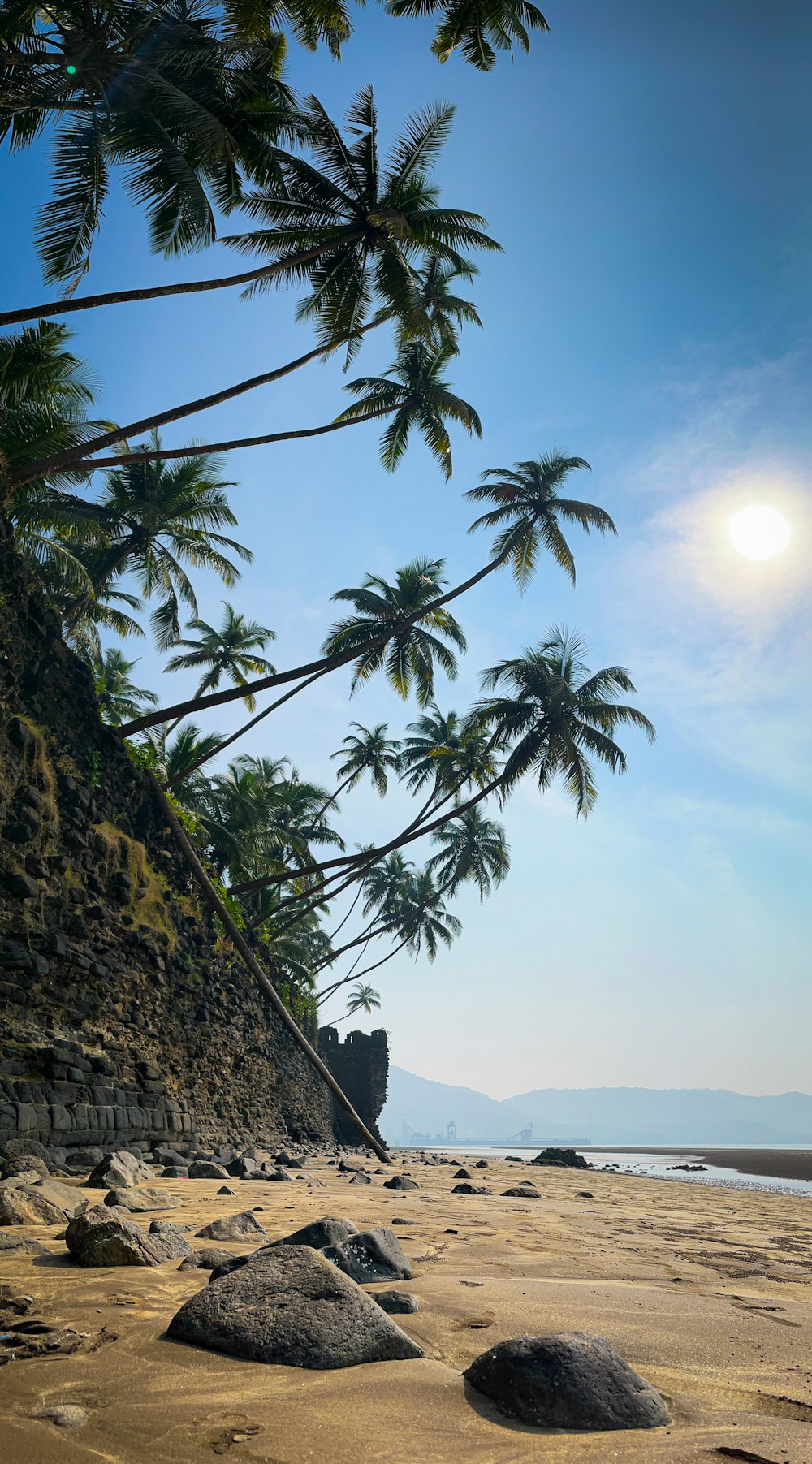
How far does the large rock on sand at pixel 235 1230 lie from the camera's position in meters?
3.94

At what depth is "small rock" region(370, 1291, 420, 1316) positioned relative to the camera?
8.76 ft

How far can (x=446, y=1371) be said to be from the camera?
2109 mm

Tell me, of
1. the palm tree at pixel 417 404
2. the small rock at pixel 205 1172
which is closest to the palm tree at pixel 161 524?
the palm tree at pixel 417 404

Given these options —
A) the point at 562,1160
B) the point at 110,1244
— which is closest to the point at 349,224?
the point at 110,1244

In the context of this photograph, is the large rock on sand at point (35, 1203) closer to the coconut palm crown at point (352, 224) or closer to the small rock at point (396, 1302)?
the small rock at point (396, 1302)

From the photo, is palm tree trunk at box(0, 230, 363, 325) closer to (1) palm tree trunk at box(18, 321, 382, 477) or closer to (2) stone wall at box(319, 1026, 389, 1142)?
(1) palm tree trunk at box(18, 321, 382, 477)

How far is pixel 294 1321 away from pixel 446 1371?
443mm

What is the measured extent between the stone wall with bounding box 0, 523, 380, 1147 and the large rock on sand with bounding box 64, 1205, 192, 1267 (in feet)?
17.4

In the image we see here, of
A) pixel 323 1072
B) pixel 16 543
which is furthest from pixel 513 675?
pixel 16 543

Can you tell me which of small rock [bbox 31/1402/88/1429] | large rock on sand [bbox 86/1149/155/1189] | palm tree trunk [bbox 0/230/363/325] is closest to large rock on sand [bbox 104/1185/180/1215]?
large rock on sand [bbox 86/1149/155/1189]

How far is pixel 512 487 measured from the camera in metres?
23.2

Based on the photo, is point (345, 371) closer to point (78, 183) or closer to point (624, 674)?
point (78, 183)

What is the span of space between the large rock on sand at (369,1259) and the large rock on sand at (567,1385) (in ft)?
3.78

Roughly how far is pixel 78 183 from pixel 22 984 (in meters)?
9.10
